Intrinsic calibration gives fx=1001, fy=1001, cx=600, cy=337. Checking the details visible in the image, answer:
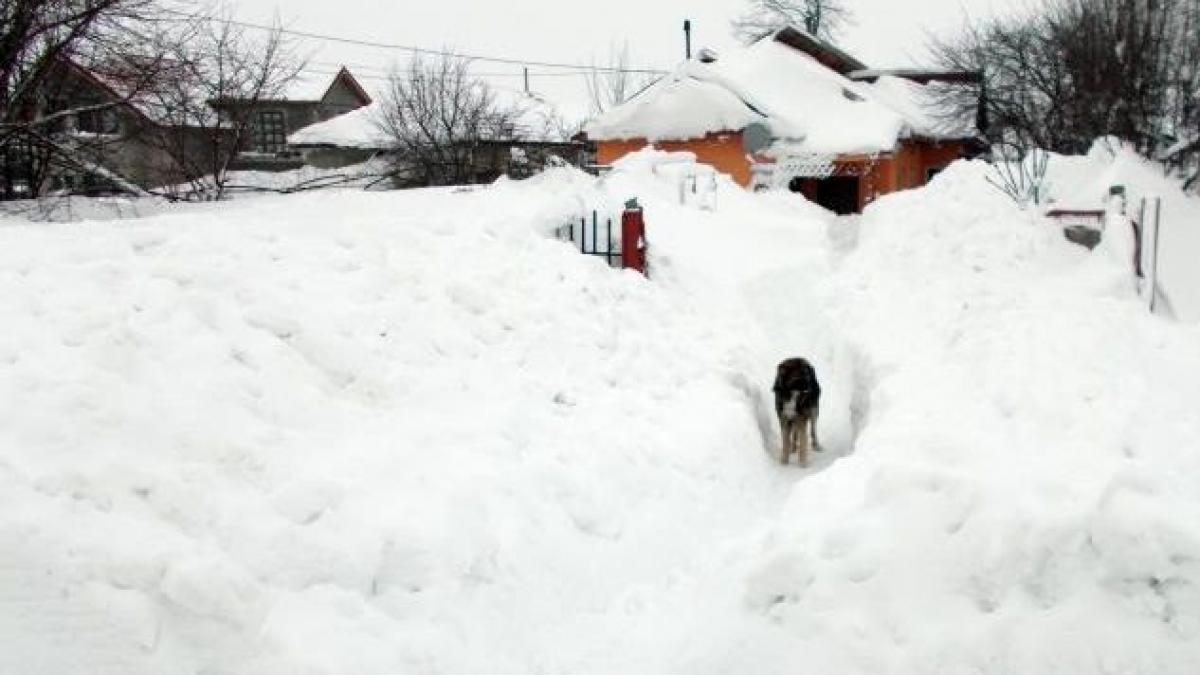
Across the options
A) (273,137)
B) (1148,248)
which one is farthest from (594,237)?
(273,137)

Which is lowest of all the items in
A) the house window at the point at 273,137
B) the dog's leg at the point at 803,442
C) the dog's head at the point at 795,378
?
the dog's leg at the point at 803,442

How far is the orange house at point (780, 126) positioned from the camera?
1010 inches

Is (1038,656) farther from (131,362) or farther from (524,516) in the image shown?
(131,362)

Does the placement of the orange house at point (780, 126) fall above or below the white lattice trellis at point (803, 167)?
above

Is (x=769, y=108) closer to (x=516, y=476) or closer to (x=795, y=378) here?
(x=795, y=378)

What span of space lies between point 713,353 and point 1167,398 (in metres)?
4.43

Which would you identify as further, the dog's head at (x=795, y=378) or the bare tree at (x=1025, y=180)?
the bare tree at (x=1025, y=180)

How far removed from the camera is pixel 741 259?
47.5 feet

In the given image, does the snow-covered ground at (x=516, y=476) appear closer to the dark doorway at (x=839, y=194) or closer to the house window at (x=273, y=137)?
the dark doorway at (x=839, y=194)

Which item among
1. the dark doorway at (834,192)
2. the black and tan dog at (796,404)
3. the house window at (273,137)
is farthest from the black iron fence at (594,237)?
the house window at (273,137)

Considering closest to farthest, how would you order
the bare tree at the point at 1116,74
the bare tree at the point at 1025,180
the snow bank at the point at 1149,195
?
the snow bank at the point at 1149,195 → the bare tree at the point at 1025,180 → the bare tree at the point at 1116,74

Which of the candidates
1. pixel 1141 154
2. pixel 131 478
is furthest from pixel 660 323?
pixel 1141 154

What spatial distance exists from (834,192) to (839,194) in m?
0.16

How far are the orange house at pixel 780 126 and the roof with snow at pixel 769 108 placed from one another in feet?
0.09
